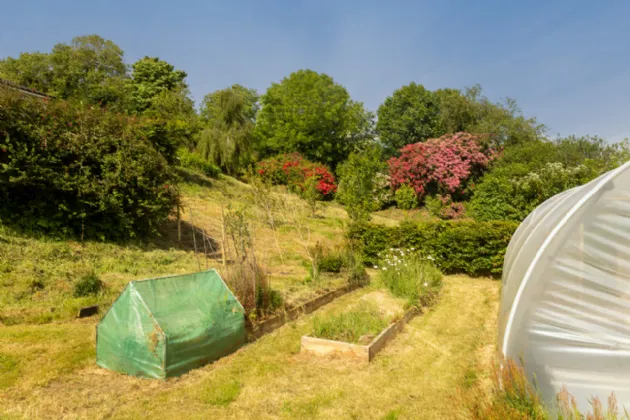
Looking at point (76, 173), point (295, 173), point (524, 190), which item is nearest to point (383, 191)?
point (295, 173)

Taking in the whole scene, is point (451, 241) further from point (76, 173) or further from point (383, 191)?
point (383, 191)

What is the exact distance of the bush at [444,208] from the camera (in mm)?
21844

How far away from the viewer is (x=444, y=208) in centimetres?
2238

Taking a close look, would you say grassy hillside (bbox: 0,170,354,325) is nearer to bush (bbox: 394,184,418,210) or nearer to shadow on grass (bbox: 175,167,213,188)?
shadow on grass (bbox: 175,167,213,188)

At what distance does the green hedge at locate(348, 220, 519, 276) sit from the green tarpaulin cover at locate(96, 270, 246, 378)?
749 cm

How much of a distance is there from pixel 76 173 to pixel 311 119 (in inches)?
921

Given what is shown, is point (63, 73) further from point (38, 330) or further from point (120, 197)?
point (38, 330)

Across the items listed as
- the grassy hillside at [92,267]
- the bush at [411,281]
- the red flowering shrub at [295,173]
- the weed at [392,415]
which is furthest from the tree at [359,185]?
the weed at [392,415]

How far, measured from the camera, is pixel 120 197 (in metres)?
9.89

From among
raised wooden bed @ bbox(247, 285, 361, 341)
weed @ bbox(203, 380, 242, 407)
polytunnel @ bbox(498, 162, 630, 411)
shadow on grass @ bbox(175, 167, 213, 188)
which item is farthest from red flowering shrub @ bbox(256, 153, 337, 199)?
polytunnel @ bbox(498, 162, 630, 411)

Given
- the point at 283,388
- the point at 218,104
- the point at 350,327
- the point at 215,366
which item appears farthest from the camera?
the point at 218,104

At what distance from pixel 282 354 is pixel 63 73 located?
2815 cm

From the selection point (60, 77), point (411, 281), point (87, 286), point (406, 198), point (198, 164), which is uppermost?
point (60, 77)

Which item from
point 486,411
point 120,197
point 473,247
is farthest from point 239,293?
point 473,247
